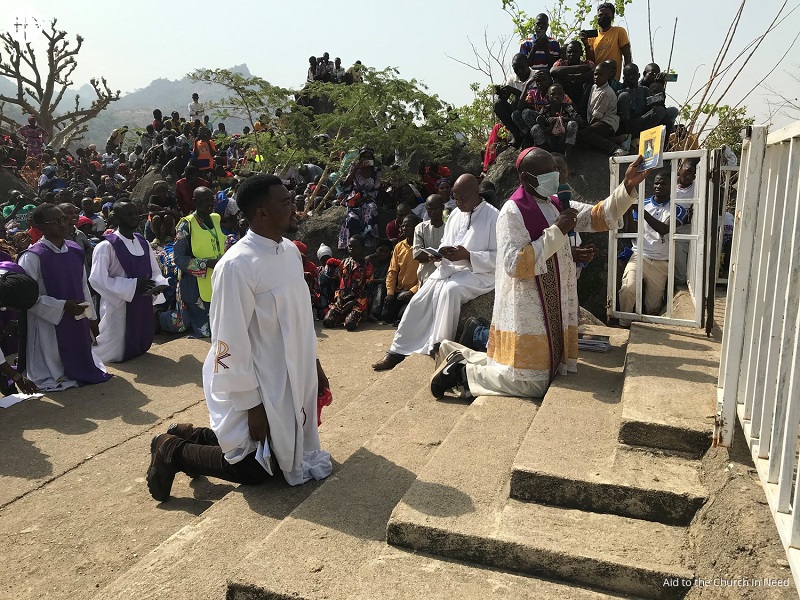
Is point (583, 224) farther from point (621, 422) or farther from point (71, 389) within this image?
point (71, 389)

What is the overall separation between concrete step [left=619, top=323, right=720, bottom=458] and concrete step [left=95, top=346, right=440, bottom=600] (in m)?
1.50

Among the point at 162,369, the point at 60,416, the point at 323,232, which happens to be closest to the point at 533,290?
the point at 60,416

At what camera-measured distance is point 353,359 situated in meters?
6.95

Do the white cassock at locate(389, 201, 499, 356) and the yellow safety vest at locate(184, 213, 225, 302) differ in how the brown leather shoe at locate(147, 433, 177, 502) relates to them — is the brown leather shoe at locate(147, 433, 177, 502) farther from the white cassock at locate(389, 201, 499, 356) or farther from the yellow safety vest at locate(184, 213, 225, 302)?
the yellow safety vest at locate(184, 213, 225, 302)

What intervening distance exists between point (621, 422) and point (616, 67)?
7451 mm

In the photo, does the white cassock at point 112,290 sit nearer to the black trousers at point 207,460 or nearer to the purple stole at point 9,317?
the purple stole at point 9,317

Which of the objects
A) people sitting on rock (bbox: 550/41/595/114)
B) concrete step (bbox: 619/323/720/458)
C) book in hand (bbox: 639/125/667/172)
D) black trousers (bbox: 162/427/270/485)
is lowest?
black trousers (bbox: 162/427/270/485)

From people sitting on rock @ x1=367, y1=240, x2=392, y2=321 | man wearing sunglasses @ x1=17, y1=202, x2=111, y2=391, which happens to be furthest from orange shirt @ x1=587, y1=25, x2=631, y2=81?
man wearing sunglasses @ x1=17, y1=202, x2=111, y2=391

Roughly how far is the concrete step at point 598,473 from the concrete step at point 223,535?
1.04m

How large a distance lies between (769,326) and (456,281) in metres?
4.05

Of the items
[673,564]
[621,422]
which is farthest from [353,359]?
[673,564]

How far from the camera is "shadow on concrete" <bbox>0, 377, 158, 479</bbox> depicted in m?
4.59

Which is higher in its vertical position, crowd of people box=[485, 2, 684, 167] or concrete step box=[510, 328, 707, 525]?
crowd of people box=[485, 2, 684, 167]

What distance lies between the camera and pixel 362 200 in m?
10.8
